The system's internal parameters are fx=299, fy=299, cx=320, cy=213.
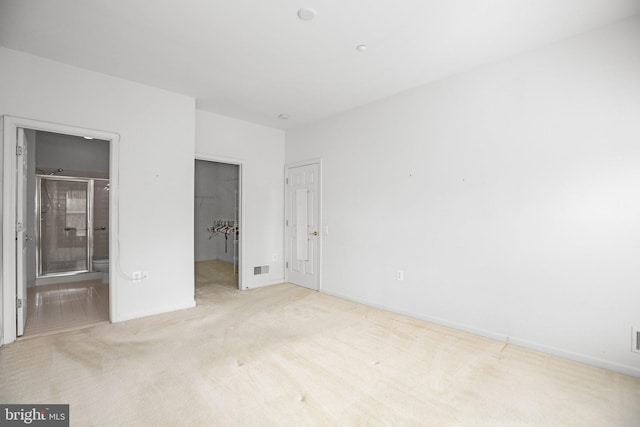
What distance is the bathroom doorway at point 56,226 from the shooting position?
111 inches

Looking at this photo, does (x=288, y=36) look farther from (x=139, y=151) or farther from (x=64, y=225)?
(x=64, y=225)

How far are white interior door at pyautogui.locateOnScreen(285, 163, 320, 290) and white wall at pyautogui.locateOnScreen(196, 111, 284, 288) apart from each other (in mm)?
187

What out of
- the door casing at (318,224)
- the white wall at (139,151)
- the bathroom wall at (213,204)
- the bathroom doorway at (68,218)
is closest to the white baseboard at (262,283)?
the door casing at (318,224)

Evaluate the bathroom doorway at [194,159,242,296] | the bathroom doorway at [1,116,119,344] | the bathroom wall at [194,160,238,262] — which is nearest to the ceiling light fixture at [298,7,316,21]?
the bathroom doorway at [1,116,119,344]

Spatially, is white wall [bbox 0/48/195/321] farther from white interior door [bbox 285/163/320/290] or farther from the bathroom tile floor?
white interior door [bbox 285/163/320/290]

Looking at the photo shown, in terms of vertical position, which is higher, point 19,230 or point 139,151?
point 139,151

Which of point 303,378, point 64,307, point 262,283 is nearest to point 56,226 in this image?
point 64,307

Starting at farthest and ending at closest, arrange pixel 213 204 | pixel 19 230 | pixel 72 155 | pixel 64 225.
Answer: pixel 213 204
pixel 64 225
pixel 72 155
pixel 19 230

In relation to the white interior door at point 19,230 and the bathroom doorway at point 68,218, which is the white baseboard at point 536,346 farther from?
the bathroom doorway at point 68,218

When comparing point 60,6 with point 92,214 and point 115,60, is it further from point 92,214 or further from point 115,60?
point 92,214

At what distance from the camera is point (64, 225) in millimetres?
5574

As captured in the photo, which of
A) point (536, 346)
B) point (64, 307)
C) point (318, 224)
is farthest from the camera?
point (318, 224)

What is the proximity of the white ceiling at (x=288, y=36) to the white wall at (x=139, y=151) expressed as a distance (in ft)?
0.59

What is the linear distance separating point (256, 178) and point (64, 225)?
3.83 m
